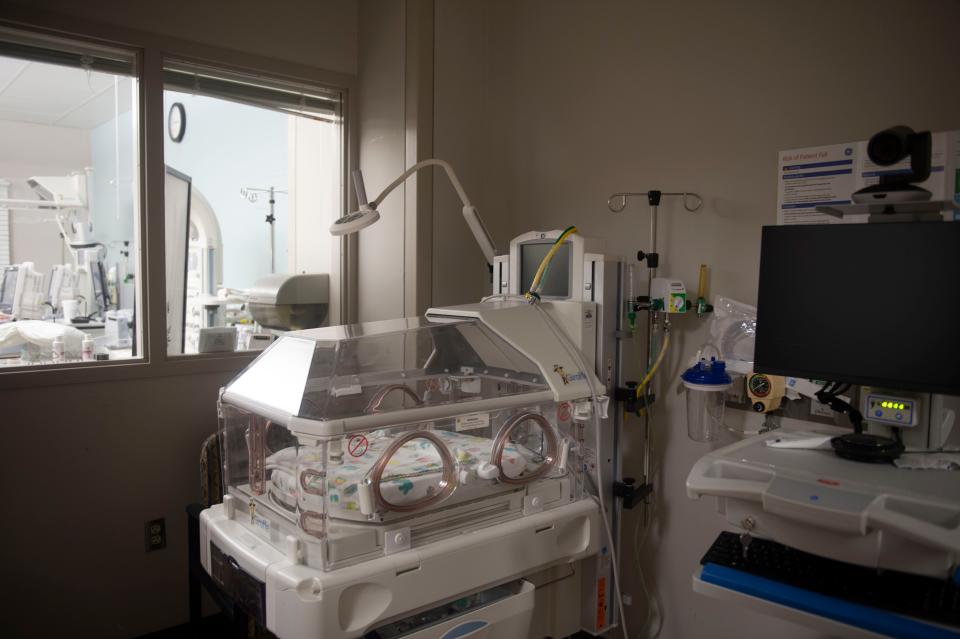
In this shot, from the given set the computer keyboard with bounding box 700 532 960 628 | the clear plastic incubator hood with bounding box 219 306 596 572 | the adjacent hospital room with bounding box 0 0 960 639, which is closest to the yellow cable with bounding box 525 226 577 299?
the adjacent hospital room with bounding box 0 0 960 639

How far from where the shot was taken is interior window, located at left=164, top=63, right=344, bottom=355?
279cm

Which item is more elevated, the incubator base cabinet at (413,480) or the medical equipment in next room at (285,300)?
the medical equipment in next room at (285,300)

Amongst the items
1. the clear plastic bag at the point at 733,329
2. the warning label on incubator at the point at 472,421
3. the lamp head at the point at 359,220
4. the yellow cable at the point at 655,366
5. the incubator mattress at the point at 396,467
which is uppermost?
the lamp head at the point at 359,220

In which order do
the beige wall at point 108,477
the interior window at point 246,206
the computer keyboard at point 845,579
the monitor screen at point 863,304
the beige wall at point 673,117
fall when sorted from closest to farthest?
the computer keyboard at point 845,579 → the monitor screen at point 863,304 → the beige wall at point 673,117 → the beige wall at point 108,477 → the interior window at point 246,206

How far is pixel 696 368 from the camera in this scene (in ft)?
7.00

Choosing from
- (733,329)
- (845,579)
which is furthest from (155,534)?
(845,579)

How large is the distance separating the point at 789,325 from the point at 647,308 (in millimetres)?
640

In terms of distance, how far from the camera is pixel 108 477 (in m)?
2.55

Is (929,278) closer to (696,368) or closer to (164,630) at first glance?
(696,368)

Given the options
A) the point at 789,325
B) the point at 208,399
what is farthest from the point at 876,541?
the point at 208,399

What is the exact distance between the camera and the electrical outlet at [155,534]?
2.65 m

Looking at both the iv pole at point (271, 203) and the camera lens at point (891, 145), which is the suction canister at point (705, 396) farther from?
the iv pole at point (271, 203)

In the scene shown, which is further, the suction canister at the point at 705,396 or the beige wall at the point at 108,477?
the beige wall at the point at 108,477

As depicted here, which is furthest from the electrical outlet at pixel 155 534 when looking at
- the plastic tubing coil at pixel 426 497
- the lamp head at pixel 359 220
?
the plastic tubing coil at pixel 426 497
